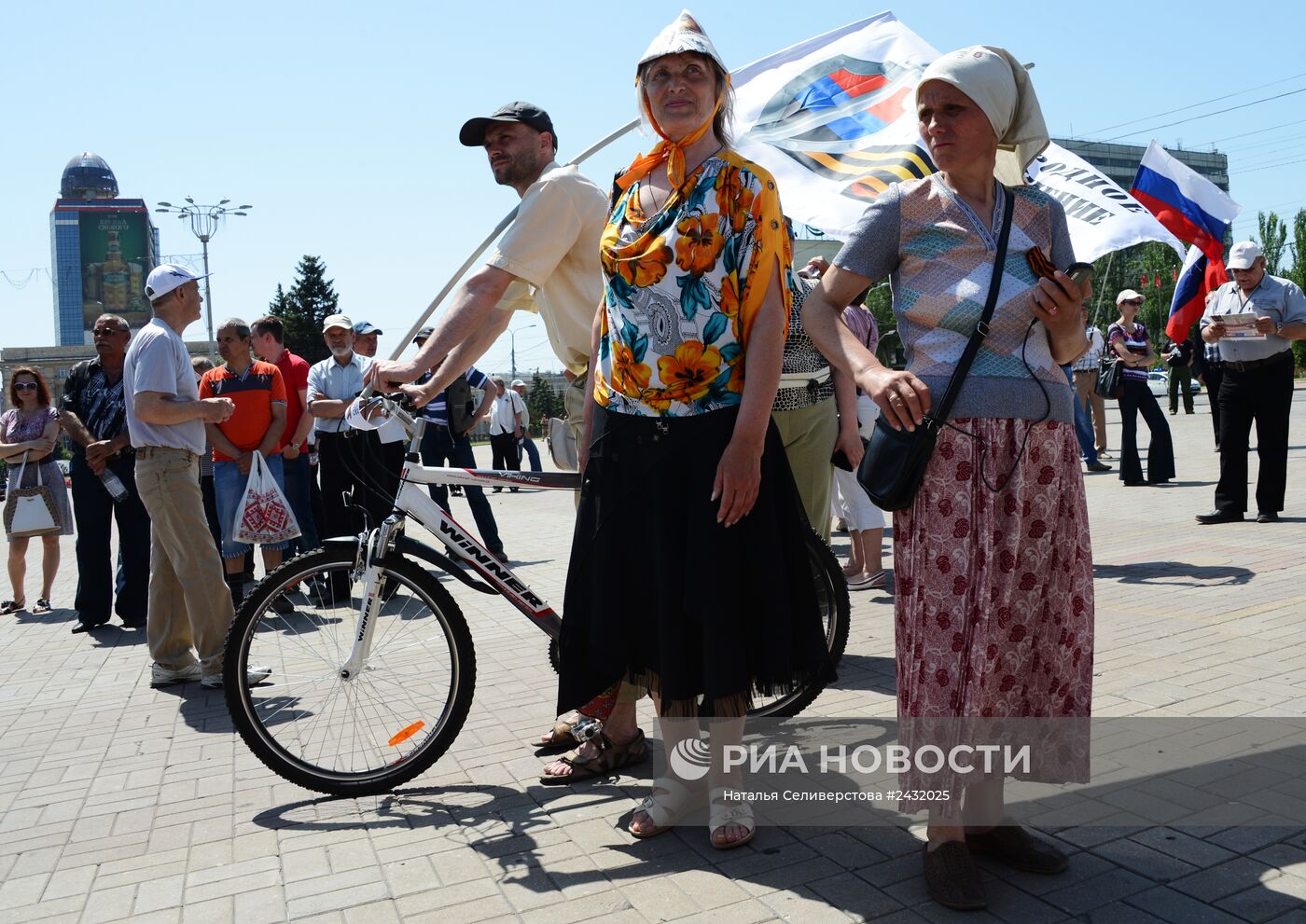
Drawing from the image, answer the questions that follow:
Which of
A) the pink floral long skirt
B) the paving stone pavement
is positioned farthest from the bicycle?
the pink floral long skirt

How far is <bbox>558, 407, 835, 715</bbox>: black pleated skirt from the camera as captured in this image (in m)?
3.38

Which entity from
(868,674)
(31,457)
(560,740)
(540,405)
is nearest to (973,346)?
(560,740)

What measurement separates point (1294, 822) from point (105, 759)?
4.36 metres

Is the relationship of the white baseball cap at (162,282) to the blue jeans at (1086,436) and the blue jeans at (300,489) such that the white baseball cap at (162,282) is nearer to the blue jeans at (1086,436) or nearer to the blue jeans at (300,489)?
the blue jeans at (300,489)

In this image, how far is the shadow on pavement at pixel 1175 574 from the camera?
6949 millimetres

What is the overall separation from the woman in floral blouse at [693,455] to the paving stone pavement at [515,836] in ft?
1.09

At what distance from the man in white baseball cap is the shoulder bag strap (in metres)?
6.98

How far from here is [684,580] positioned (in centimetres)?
341

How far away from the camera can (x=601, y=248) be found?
11.5 ft

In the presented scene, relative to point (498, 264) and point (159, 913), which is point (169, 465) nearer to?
point (498, 264)

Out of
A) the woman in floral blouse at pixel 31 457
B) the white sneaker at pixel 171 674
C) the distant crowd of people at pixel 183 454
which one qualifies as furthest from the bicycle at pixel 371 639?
the woman in floral blouse at pixel 31 457

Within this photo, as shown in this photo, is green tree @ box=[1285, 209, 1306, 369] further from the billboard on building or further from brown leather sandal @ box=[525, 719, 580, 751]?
the billboard on building

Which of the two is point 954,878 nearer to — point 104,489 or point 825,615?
point 825,615

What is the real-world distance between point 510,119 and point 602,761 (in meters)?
2.32
